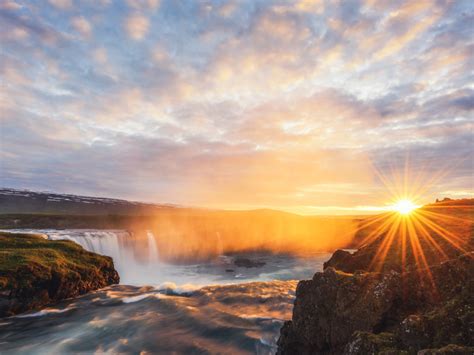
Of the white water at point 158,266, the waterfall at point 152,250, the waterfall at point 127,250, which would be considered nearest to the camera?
the white water at point 158,266

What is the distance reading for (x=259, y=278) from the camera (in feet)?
173

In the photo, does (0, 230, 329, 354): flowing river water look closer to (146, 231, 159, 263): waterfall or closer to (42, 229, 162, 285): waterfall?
(42, 229, 162, 285): waterfall

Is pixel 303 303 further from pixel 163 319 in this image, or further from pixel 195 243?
pixel 195 243

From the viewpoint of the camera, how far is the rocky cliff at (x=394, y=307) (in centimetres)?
752

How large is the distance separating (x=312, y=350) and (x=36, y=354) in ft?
62.1

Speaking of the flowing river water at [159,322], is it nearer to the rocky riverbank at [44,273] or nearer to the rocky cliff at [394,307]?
the rocky riverbank at [44,273]

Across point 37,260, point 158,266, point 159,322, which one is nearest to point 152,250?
point 158,266

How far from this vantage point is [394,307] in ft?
34.1

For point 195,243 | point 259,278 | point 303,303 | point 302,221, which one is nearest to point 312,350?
point 303,303

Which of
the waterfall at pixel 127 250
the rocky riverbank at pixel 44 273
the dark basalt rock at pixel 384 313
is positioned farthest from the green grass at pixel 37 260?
→ the dark basalt rock at pixel 384 313

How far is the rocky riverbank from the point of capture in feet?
86.8

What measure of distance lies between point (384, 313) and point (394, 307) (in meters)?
0.46

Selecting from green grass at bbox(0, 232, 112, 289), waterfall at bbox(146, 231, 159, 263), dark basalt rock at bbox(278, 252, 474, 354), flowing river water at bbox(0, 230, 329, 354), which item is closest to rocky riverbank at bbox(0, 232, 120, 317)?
green grass at bbox(0, 232, 112, 289)

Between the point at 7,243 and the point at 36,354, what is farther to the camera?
the point at 7,243
